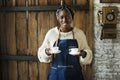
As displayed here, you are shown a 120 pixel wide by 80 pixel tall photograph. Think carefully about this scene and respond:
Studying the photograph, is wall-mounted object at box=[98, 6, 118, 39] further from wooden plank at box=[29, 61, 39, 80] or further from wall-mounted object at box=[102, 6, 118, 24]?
wooden plank at box=[29, 61, 39, 80]

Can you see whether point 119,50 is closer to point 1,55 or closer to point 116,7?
point 116,7

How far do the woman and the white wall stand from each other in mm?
958

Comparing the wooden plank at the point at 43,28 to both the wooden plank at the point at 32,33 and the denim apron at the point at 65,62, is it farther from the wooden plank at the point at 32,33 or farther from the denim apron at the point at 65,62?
the denim apron at the point at 65,62

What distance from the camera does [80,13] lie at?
3418 millimetres

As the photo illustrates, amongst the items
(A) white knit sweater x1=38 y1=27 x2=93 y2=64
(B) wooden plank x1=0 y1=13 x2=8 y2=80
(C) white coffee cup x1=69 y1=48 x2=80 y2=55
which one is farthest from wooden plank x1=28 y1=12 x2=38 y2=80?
(C) white coffee cup x1=69 y1=48 x2=80 y2=55

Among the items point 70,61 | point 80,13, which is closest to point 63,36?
point 70,61

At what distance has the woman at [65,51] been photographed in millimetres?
2400

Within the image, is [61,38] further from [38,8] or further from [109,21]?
[38,8]

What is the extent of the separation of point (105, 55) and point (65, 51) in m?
1.12

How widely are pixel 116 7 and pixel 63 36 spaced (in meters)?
1.14

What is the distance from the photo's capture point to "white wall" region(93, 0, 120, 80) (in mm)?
3377

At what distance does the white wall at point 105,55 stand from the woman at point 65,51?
3.14 ft

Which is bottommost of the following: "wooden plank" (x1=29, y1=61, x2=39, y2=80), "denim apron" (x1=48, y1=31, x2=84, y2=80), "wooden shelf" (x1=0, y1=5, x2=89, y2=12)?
"wooden plank" (x1=29, y1=61, x2=39, y2=80)

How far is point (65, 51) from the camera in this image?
241 cm
